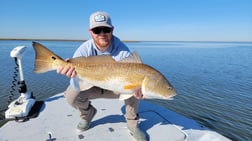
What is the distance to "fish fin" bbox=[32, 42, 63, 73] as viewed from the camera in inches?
103

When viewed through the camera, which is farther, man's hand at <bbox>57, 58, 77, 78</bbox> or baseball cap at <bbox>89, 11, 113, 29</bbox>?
baseball cap at <bbox>89, 11, 113, 29</bbox>

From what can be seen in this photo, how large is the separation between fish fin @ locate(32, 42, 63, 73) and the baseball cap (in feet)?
2.37

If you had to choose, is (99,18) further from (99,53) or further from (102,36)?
(99,53)

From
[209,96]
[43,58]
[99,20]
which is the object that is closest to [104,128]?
[43,58]

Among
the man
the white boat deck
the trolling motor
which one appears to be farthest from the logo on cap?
the trolling motor

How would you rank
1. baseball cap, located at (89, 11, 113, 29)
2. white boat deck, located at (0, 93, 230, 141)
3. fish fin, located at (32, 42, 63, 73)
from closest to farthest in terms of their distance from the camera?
fish fin, located at (32, 42, 63, 73) → baseball cap, located at (89, 11, 113, 29) → white boat deck, located at (0, 93, 230, 141)

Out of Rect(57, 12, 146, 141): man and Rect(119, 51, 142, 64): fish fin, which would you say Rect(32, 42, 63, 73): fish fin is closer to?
Rect(57, 12, 146, 141): man

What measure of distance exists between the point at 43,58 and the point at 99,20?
3.13ft

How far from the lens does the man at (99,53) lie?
2945 mm

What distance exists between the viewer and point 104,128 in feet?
11.0

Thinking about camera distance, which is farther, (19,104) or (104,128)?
(19,104)

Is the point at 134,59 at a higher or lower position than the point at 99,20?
lower

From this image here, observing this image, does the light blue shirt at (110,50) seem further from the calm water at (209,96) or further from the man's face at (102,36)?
the calm water at (209,96)

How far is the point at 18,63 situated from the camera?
13.4 ft
